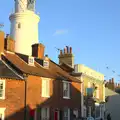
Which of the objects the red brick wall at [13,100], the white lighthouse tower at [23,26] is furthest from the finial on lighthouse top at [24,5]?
the red brick wall at [13,100]

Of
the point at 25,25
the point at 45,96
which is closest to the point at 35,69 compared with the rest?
the point at 45,96

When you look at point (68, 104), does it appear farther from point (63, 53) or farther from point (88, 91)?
point (63, 53)

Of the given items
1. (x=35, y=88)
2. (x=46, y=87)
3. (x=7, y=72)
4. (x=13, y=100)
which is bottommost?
(x=13, y=100)

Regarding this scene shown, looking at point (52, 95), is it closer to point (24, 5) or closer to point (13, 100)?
point (13, 100)

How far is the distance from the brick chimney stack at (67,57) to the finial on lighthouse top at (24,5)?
9551mm

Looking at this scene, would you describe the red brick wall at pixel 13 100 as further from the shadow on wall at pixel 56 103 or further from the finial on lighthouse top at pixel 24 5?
the finial on lighthouse top at pixel 24 5

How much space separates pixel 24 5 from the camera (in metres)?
56.6

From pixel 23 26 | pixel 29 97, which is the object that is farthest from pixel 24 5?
pixel 29 97

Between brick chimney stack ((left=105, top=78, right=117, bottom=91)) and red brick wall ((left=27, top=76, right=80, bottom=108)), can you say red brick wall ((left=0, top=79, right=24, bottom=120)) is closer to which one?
red brick wall ((left=27, top=76, right=80, bottom=108))

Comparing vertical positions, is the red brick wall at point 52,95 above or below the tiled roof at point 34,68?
below

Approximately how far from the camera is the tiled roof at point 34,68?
134ft

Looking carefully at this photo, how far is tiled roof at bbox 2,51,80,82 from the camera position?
40.8m

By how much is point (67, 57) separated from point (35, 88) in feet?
44.7

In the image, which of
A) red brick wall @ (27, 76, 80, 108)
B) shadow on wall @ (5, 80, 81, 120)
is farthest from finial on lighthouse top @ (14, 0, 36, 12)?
shadow on wall @ (5, 80, 81, 120)
